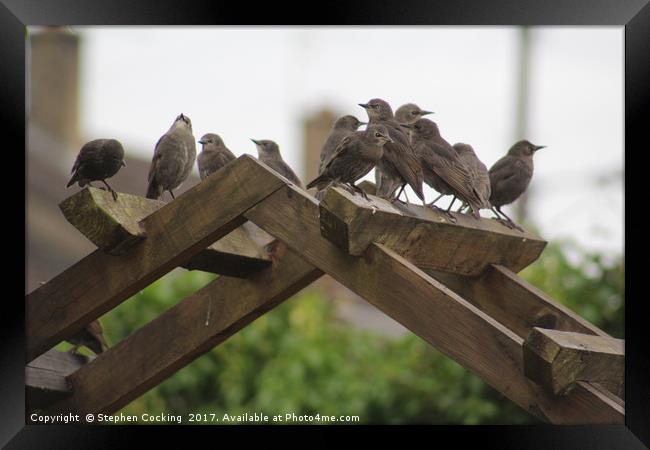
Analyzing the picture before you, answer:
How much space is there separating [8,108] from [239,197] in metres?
1.05

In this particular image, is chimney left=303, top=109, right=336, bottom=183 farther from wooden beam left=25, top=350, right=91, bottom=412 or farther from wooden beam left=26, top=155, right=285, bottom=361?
wooden beam left=26, top=155, right=285, bottom=361

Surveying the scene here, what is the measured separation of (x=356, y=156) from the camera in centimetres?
408

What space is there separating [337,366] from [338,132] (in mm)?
3165

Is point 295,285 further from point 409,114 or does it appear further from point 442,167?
point 409,114

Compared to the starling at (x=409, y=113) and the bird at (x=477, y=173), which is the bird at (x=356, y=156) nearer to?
the bird at (x=477, y=173)

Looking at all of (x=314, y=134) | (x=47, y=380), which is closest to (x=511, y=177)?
(x=47, y=380)

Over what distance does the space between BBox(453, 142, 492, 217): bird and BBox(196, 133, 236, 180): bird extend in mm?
1094

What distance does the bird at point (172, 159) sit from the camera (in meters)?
4.44

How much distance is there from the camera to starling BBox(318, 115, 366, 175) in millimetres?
4848

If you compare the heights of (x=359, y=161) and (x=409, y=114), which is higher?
(x=409, y=114)

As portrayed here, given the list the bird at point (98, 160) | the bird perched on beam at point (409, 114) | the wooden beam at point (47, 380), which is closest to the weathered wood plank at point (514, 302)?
the bird at point (98, 160)

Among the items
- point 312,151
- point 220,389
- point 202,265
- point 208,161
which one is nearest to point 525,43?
point 312,151

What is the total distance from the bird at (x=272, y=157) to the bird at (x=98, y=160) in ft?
3.11

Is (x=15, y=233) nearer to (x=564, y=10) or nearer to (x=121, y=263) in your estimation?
(x=121, y=263)
